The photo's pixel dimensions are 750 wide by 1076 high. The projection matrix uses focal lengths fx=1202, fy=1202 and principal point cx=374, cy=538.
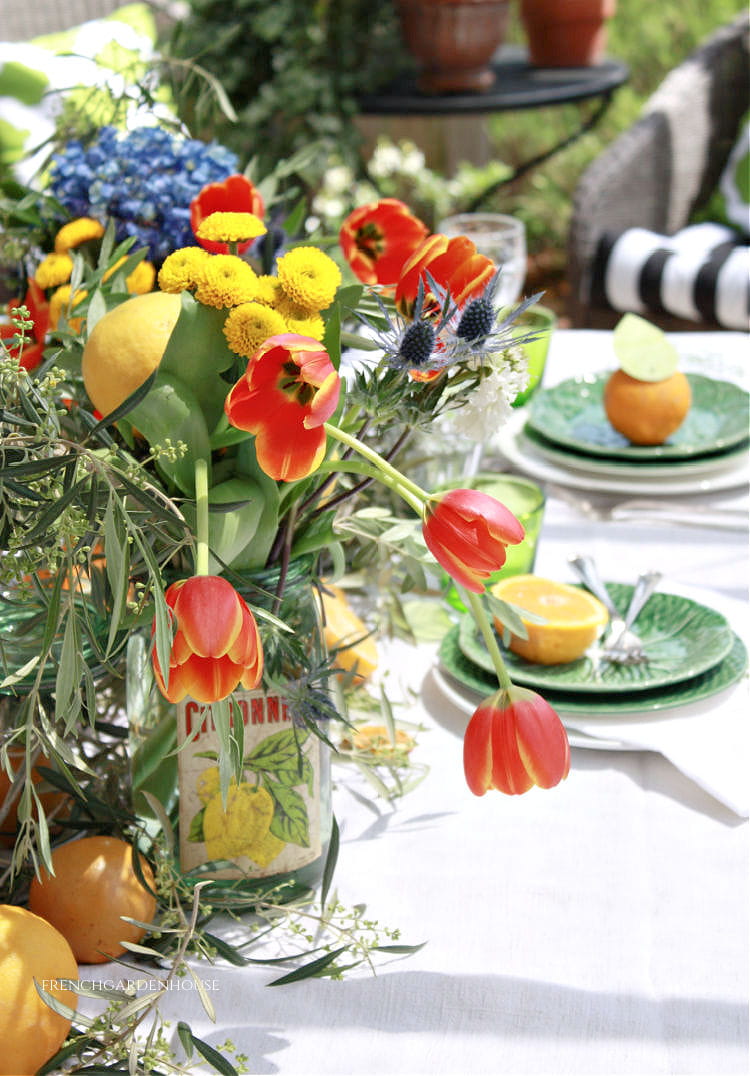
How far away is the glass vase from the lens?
0.60 m

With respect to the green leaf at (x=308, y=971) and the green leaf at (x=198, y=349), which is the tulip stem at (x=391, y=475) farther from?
the green leaf at (x=308, y=971)

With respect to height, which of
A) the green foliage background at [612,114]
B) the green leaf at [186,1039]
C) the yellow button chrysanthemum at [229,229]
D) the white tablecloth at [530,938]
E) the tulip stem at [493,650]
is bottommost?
the green foliage background at [612,114]

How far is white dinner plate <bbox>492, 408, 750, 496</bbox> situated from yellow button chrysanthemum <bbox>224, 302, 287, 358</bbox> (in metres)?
0.56

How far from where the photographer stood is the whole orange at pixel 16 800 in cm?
65

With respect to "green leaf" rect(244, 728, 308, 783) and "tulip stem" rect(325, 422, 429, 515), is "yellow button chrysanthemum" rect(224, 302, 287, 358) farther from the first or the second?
"green leaf" rect(244, 728, 308, 783)

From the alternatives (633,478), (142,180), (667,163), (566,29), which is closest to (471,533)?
(142,180)

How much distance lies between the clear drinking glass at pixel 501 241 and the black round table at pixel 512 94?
4.75ft

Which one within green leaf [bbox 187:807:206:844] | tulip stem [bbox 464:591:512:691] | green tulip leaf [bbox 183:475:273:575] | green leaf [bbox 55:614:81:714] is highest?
green tulip leaf [bbox 183:475:273:575]

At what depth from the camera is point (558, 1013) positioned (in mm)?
566

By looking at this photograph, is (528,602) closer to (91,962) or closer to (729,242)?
(91,962)

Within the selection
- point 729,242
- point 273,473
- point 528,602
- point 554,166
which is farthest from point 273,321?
point 554,166

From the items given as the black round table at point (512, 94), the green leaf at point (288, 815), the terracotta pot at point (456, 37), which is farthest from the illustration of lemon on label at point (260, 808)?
the terracotta pot at point (456, 37)

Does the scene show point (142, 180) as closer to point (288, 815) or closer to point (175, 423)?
point (175, 423)

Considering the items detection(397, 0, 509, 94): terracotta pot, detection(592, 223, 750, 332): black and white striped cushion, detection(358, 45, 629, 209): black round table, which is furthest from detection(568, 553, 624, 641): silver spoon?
detection(397, 0, 509, 94): terracotta pot
